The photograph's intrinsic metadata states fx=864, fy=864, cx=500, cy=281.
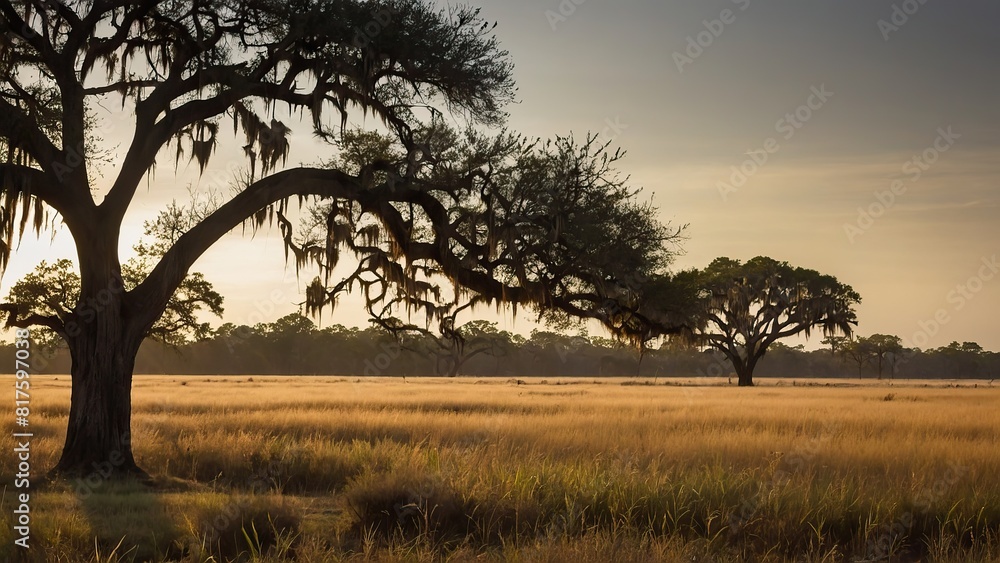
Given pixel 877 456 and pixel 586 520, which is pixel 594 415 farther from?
pixel 586 520

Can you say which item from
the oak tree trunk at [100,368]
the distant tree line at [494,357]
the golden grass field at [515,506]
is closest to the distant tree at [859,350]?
the distant tree line at [494,357]

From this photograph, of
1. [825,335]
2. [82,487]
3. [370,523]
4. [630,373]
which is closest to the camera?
[370,523]

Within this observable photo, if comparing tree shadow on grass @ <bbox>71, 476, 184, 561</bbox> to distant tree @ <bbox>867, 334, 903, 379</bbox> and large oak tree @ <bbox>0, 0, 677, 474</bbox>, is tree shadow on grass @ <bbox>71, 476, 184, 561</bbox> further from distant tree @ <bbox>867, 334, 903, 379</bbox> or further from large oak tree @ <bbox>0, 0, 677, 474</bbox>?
distant tree @ <bbox>867, 334, 903, 379</bbox>

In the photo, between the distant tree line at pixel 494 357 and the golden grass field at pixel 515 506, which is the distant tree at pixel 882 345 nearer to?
the distant tree line at pixel 494 357

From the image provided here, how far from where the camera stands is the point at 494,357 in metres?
130

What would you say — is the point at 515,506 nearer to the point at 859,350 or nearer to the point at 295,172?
the point at 295,172

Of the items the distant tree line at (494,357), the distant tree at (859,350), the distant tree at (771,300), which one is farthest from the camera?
the distant tree line at (494,357)

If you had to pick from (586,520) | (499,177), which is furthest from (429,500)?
(499,177)

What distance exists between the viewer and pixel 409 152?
47.7ft

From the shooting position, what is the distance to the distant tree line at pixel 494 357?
11719 cm

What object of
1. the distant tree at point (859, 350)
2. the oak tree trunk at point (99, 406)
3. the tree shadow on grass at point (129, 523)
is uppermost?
the distant tree at point (859, 350)

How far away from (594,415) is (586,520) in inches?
673

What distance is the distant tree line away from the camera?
11719cm

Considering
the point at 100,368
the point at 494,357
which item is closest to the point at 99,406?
the point at 100,368
